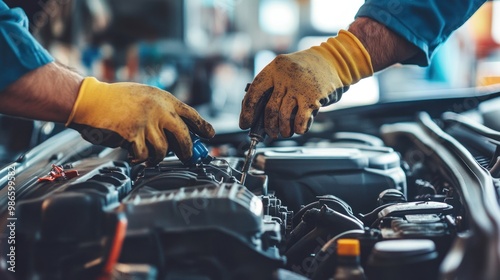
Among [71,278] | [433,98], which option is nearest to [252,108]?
[71,278]

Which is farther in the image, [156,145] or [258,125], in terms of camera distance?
[258,125]

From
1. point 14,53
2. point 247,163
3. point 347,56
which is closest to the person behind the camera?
point 14,53

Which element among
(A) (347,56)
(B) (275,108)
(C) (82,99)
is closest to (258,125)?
(B) (275,108)

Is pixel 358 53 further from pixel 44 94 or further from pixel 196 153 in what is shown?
pixel 44 94

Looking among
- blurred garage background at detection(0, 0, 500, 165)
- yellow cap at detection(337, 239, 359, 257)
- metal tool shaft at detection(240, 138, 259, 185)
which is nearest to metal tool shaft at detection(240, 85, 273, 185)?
metal tool shaft at detection(240, 138, 259, 185)

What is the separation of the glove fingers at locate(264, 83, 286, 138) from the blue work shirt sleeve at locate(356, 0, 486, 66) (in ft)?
1.23

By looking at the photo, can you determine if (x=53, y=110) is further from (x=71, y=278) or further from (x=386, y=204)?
(x=386, y=204)

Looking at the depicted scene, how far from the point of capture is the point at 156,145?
1.19 meters

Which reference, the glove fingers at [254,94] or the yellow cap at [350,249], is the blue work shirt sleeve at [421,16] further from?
the yellow cap at [350,249]

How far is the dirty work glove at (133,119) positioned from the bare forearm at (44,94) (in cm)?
2

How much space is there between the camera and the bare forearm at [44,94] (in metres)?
1.13

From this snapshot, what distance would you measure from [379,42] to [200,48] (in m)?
5.30

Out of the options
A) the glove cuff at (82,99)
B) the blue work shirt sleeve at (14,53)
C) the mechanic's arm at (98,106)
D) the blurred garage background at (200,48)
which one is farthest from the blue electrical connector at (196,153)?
the blurred garage background at (200,48)

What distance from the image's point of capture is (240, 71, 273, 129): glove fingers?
4.39 feet
